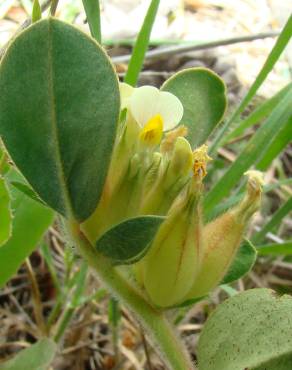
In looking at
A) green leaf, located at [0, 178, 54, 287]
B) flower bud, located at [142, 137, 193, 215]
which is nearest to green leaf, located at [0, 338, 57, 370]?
green leaf, located at [0, 178, 54, 287]

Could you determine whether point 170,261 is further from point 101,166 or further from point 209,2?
point 209,2

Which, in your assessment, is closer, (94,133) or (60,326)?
(94,133)

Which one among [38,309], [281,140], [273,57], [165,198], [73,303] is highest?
[165,198]

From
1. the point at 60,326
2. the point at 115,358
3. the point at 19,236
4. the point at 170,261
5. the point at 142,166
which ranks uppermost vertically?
the point at 142,166

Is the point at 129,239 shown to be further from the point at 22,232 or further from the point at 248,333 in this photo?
the point at 22,232

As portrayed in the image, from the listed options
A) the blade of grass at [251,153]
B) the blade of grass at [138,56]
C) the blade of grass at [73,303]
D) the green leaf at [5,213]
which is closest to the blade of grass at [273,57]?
the blade of grass at [251,153]

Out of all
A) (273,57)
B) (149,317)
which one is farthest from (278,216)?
(149,317)

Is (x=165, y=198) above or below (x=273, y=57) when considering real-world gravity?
above

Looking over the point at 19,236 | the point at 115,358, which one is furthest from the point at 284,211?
the point at 19,236
